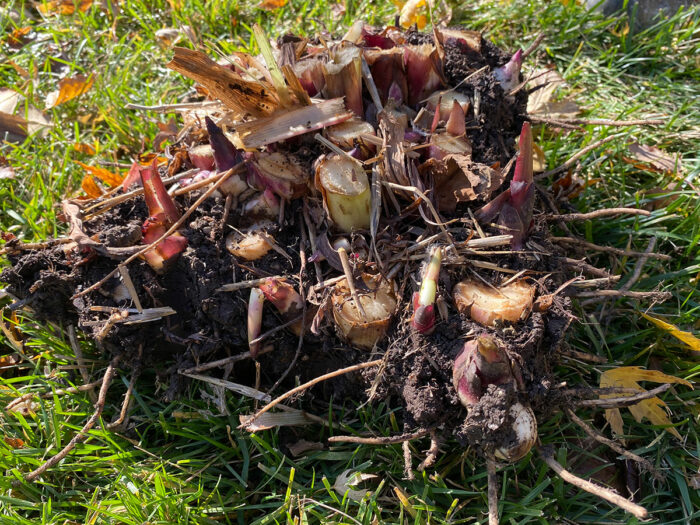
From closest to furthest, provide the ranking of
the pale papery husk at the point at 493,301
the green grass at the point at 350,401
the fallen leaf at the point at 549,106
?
the pale papery husk at the point at 493,301 → the green grass at the point at 350,401 → the fallen leaf at the point at 549,106

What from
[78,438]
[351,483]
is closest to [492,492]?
[351,483]

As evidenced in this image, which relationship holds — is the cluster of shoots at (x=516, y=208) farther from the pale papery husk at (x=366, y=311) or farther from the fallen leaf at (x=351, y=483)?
the fallen leaf at (x=351, y=483)

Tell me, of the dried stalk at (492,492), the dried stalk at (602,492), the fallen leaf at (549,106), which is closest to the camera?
the dried stalk at (602,492)

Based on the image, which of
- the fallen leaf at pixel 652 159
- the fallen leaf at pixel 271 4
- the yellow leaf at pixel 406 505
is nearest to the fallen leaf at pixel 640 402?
the yellow leaf at pixel 406 505

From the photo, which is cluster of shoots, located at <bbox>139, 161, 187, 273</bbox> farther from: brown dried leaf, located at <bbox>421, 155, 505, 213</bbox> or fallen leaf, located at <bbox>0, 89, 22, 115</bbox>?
fallen leaf, located at <bbox>0, 89, 22, 115</bbox>

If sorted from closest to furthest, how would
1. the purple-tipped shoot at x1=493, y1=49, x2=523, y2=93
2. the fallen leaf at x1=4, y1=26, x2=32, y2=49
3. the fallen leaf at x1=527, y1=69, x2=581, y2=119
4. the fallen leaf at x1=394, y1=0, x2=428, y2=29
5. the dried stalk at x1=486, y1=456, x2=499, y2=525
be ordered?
the dried stalk at x1=486, y1=456, x2=499, y2=525
the purple-tipped shoot at x1=493, y1=49, x2=523, y2=93
the fallen leaf at x1=527, y1=69, x2=581, y2=119
the fallen leaf at x1=394, y1=0, x2=428, y2=29
the fallen leaf at x1=4, y1=26, x2=32, y2=49

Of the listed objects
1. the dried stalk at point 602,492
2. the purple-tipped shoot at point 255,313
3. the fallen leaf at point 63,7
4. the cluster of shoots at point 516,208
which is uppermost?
the fallen leaf at point 63,7

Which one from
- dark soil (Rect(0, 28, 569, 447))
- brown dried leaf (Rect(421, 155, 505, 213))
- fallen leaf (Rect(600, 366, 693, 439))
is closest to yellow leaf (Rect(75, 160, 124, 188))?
dark soil (Rect(0, 28, 569, 447))

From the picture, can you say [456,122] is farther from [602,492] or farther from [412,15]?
[412,15]
